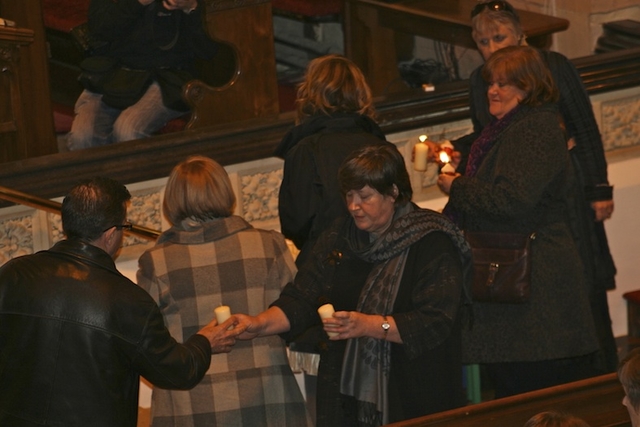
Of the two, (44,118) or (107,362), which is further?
(44,118)

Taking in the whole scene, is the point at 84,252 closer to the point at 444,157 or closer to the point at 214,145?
the point at 444,157

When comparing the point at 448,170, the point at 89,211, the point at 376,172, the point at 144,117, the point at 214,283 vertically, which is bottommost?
the point at 214,283

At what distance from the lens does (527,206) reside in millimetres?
4641

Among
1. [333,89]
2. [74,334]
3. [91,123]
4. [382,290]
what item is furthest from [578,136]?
[91,123]

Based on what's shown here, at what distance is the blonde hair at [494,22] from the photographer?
5.21 metres

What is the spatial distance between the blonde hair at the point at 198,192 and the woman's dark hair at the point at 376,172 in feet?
1.45

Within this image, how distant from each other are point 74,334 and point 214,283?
836 millimetres

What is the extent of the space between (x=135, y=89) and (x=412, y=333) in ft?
9.52

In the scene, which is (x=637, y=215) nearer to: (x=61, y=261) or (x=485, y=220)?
(x=485, y=220)

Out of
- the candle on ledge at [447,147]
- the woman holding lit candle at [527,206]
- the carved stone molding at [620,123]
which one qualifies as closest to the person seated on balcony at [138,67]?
the candle on ledge at [447,147]

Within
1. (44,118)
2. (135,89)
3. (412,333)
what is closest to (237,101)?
(135,89)

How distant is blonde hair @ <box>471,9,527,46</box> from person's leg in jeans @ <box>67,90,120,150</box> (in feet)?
7.16

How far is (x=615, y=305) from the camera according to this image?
6.53 meters

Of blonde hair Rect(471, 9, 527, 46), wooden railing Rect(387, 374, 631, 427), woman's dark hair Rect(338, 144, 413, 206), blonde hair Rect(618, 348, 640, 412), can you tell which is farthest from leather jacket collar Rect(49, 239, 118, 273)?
blonde hair Rect(471, 9, 527, 46)
